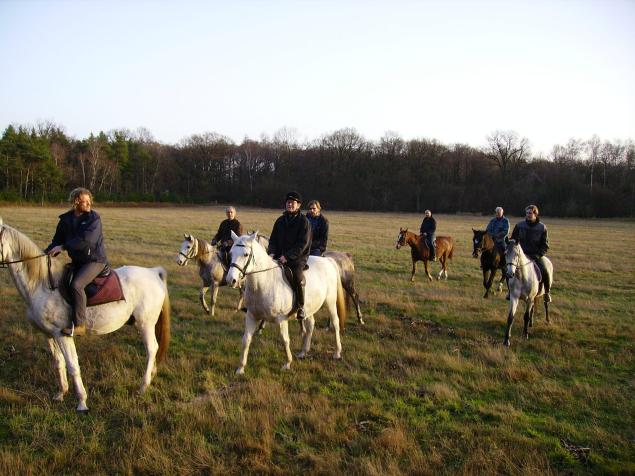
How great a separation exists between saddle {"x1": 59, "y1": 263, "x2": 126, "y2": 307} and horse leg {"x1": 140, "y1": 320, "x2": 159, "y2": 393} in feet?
2.03

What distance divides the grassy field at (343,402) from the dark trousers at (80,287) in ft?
3.90

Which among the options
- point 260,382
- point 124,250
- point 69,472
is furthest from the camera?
point 124,250

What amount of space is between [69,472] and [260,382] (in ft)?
8.13

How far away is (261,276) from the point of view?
618 cm

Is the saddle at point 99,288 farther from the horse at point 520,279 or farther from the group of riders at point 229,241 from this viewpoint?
the horse at point 520,279

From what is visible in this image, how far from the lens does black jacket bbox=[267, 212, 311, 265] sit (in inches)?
259

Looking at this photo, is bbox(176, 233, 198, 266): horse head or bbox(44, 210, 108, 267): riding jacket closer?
bbox(44, 210, 108, 267): riding jacket

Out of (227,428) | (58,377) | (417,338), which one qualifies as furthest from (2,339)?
(417,338)

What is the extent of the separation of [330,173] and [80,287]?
74.9 meters

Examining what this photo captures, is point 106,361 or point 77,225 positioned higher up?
point 77,225

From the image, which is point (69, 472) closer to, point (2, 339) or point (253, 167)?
point (2, 339)

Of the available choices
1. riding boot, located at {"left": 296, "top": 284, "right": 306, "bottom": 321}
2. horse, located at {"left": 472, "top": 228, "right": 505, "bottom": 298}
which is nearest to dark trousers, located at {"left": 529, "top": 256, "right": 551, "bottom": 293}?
horse, located at {"left": 472, "top": 228, "right": 505, "bottom": 298}

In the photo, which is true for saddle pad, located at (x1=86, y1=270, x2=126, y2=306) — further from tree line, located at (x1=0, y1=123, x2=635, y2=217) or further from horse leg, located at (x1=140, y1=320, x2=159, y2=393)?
tree line, located at (x1=0, y1=123, x2=635, y2=217)

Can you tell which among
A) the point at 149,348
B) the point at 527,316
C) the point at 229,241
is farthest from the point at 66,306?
the point at 527,316
